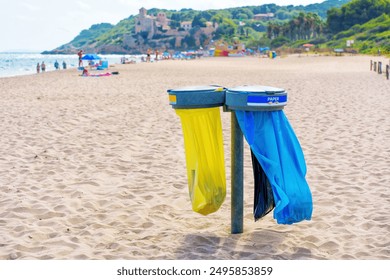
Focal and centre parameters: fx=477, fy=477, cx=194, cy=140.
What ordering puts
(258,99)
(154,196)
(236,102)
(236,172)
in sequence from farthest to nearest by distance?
1. (154,196)
2. (236,172)
3. (236,102)
4. (258,99)

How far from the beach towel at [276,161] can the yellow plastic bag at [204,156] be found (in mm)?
357

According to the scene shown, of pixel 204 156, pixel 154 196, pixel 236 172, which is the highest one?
pixel 204 156

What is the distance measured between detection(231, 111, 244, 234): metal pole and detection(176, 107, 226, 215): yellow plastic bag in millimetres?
141

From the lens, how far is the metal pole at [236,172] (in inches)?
152

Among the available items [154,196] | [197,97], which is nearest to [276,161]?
[197,97]

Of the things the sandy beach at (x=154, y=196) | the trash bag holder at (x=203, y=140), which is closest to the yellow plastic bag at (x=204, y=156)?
the trash bag holder at (x=203, y=140)

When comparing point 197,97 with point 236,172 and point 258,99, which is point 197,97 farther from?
point 236,172

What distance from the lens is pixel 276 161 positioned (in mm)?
3648

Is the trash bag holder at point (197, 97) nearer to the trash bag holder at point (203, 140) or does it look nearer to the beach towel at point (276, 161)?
the trash bag holder at point (203, 140)

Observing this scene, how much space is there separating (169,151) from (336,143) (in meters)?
2.80

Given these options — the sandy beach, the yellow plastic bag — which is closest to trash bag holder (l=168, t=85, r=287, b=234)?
the yellow plastic bag

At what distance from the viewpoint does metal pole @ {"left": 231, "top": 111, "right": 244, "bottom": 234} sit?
3.86 meters

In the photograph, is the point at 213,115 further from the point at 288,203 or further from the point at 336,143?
the point at 336,143

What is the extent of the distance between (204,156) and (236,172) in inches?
11.7
